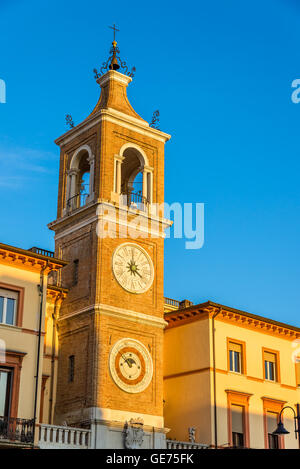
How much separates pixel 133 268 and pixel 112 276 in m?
1.60

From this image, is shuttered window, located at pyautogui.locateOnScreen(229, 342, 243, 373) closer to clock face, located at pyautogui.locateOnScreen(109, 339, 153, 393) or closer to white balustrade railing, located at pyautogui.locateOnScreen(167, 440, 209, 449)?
white balustrade railing, located at pyautogui.locateOnScreen(167, 440, 209, 449)

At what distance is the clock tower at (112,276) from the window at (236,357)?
5.16 metres

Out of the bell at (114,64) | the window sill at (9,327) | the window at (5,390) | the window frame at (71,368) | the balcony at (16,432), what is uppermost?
the bell at (114,64)

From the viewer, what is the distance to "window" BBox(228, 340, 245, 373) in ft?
159

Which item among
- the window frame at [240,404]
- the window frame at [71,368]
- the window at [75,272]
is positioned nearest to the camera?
the window frame at [71,368]

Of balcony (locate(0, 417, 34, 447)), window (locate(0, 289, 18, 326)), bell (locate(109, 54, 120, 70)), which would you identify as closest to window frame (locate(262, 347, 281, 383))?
window (locate(0, 289, 18, 326))

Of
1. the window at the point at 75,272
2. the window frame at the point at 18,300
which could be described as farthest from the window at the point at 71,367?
the window frame at the point at 18,300

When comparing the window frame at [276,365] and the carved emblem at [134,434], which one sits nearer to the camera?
the carved emblem at [134,434]

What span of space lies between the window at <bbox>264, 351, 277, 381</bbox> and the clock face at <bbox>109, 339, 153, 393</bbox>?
926cm

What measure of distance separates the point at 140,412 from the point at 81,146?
15086mm

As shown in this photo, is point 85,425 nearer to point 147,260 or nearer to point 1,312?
point 1,312

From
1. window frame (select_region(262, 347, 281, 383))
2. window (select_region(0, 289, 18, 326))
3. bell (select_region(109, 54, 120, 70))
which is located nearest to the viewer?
window (select_region(0, 289, 18, 326))

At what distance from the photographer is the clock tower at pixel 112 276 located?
41906mm

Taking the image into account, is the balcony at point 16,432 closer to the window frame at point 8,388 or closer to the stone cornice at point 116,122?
the window frame at point 8,388
